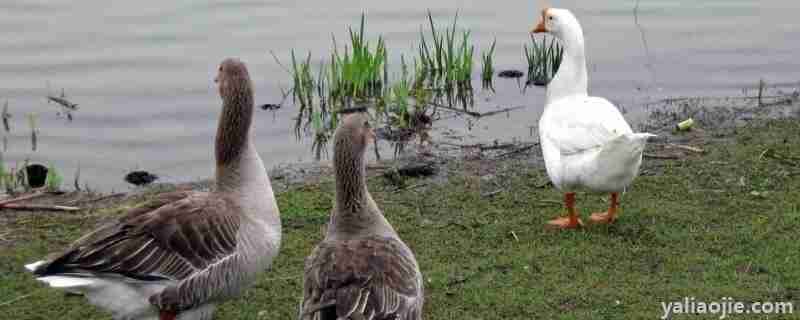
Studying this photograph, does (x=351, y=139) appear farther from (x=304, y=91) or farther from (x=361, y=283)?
(x=304, y=91)

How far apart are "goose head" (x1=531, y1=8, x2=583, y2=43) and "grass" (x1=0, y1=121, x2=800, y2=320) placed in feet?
3.85

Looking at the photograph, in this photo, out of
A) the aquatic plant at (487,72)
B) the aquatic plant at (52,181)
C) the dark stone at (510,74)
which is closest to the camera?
the aquatic plant at (52,181)

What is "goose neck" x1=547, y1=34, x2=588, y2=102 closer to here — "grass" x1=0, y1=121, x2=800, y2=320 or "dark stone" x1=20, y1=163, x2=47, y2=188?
"grass" x1=0, y1=121, x2=800, y2=320

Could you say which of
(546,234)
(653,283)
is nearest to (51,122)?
(546,234)

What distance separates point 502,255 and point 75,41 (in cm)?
772

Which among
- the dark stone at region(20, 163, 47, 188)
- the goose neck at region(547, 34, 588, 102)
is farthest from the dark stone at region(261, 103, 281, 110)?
the goose neck at region(547, 34, 588, 102)

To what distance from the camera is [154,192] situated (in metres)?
8.56

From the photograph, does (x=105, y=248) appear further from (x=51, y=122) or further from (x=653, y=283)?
(x=51, y=122)

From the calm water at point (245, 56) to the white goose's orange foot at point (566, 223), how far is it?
9.18 feet

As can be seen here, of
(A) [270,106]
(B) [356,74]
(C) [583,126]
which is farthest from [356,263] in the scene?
(A) [270,106]

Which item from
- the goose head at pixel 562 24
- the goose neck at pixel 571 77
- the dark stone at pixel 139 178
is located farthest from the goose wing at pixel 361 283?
the dark stone at pixel 139 178

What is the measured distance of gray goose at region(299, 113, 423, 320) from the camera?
4586mm

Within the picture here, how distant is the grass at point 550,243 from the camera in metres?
6.01

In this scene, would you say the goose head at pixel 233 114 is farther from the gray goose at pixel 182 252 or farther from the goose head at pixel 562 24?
the goose head at pixel 562 24
